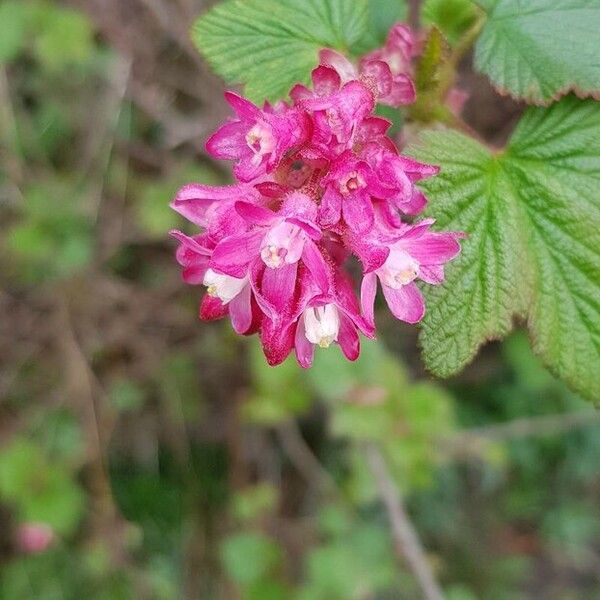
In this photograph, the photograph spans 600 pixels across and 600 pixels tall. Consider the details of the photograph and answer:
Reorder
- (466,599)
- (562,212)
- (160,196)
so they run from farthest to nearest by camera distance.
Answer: (160,196) < (466,599) < (562,212)

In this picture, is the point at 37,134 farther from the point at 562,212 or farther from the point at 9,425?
the point at 562,212

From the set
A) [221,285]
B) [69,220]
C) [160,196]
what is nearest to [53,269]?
[69,220]

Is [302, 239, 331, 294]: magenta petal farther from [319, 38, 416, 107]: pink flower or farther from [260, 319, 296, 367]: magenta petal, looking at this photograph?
[319, 38, 416, 107]: pink flower

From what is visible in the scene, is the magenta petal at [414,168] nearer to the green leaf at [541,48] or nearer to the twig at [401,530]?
the green leaf at [541,48]

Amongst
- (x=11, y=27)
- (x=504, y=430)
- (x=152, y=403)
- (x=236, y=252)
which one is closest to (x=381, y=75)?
(x=236, y=252)

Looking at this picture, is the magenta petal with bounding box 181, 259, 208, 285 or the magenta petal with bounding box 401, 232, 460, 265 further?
the magenta petal with bounding box 181, 259, 208, 285

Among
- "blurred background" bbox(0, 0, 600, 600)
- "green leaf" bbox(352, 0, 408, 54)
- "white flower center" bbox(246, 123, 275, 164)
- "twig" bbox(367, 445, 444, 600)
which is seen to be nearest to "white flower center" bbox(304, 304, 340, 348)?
"white flower center" bbox(246, 123, 275, 164)
